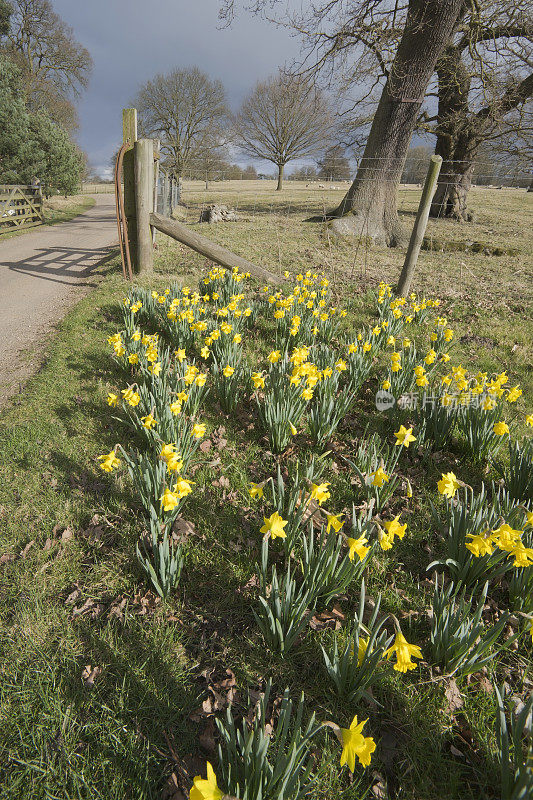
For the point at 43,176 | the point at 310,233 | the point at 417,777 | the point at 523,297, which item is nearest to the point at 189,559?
the point at 417,777

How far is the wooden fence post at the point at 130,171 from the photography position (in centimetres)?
614

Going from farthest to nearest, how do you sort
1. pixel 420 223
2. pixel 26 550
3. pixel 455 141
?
pixel 455 141
pixel 420 223
pixel 26 550

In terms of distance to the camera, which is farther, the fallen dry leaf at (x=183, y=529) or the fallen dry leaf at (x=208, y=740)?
the fallen dry leaf at (x=183, y=529)

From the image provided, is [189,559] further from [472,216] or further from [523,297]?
[472,216]

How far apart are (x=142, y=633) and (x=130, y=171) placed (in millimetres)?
6652

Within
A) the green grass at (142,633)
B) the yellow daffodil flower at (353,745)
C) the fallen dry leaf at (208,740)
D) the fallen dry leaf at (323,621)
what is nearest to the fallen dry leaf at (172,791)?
the green grass at (142,633)

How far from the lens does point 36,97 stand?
23.3 m

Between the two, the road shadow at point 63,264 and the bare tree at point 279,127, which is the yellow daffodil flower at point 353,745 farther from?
the bare tree at point 279,127

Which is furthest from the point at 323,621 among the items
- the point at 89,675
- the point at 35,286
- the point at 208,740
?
the point at 35,286

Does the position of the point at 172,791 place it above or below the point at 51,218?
below

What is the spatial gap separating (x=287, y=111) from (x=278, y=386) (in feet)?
114

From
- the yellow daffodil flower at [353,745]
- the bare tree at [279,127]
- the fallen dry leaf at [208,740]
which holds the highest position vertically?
the bare tree at [279,127]

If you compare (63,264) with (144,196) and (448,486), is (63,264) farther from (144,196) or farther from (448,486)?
(448,486)

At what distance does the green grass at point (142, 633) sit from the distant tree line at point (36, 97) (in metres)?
15.9
